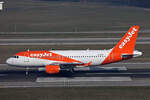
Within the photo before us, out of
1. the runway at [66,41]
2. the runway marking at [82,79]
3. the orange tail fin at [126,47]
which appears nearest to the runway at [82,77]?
the runway marking at [82,79]

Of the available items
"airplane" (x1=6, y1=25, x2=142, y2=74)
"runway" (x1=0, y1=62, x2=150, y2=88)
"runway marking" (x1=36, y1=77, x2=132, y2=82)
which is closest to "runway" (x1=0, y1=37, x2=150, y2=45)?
"runway" (x1=0, y1=62, x2=150, y2=88)

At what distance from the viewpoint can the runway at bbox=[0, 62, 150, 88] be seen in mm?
51375

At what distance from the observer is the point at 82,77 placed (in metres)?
55.5

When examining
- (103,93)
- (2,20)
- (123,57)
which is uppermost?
(2,20)

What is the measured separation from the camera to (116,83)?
169ft

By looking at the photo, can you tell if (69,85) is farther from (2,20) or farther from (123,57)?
(2,20)

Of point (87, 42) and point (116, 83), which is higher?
point (87, 42)

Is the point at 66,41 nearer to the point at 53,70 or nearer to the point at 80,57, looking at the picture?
the point at 80,57

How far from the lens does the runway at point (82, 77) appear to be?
51.4m

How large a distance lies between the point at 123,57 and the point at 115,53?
4.95 feet

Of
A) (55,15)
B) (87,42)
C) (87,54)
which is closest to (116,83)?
(87,54)

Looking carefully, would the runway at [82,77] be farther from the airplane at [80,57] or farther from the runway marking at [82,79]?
the airplane at [80,57]

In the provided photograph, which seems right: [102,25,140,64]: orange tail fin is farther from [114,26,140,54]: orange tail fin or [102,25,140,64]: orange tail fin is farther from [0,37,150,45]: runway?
[0,37,150,45]: runway

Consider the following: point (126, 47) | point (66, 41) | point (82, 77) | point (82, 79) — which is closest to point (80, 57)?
point (82, 77)
